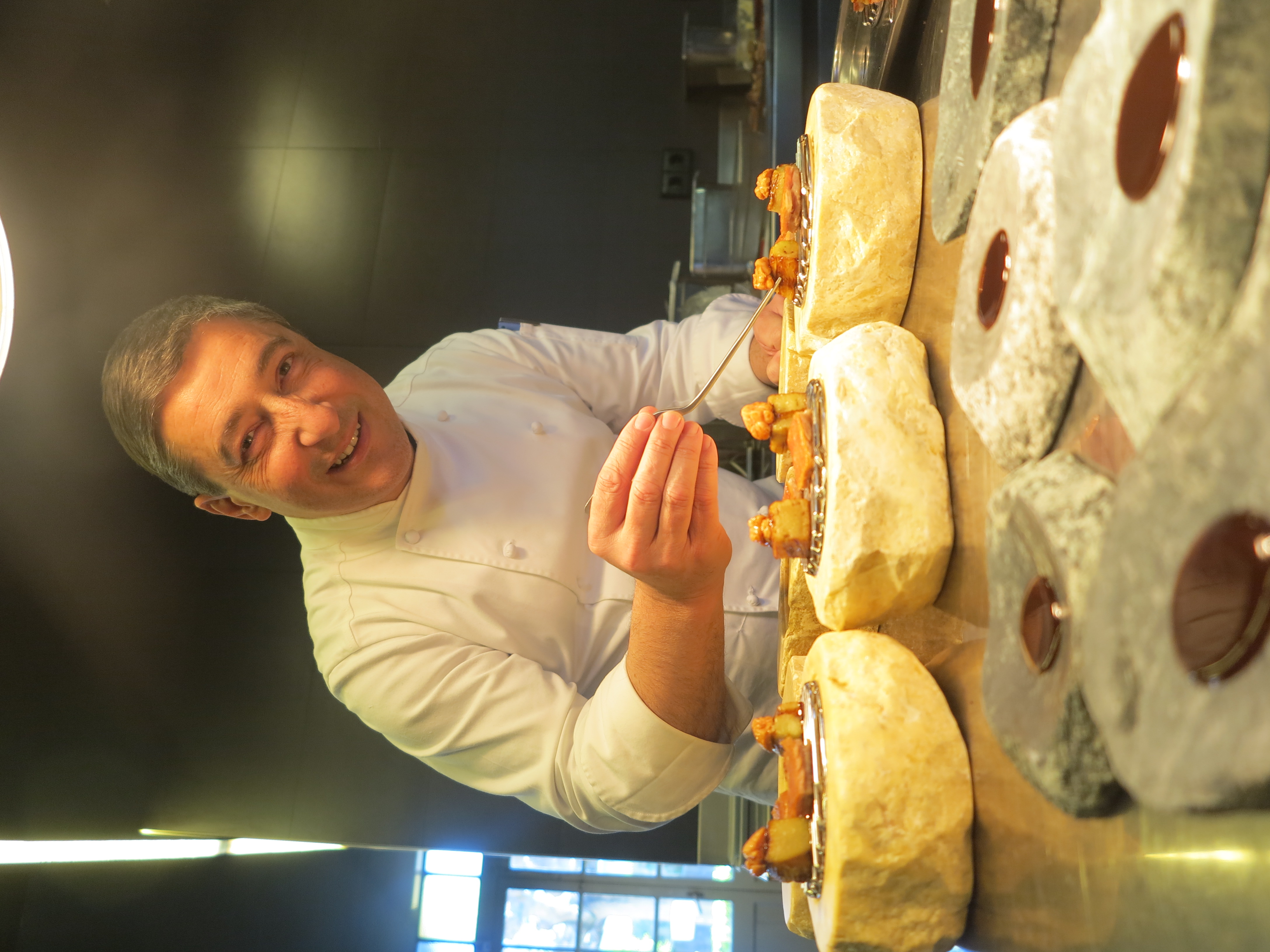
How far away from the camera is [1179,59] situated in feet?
0.76

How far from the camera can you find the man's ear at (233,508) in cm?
125

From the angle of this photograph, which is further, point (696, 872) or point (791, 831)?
point (696, 872)

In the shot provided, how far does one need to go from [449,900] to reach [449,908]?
3 centimetres

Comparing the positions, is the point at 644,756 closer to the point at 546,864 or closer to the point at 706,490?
the point at 706,490

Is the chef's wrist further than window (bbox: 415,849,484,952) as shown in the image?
No

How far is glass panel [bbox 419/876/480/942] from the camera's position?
172 cm

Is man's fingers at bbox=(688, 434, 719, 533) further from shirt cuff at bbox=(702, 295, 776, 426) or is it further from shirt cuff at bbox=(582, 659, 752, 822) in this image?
shirt cuff at bbox=(702, 295, 776, 426)

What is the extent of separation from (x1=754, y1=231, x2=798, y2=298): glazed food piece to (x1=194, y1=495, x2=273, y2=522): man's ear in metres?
0.90

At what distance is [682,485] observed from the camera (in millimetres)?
747

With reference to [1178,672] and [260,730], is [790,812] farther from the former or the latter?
[260,730]

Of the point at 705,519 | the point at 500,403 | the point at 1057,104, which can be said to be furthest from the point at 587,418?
the point at 1057,104

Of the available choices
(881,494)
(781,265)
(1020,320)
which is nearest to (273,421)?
(781,265)

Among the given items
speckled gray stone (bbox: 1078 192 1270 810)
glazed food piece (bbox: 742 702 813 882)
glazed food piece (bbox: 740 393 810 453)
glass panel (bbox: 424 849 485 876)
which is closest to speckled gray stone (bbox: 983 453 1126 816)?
speckled gray stone (bbox: 1078 192 1270 810)

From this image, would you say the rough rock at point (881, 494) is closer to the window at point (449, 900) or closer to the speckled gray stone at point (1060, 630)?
the speckled gray stone at point (1060, 630)
